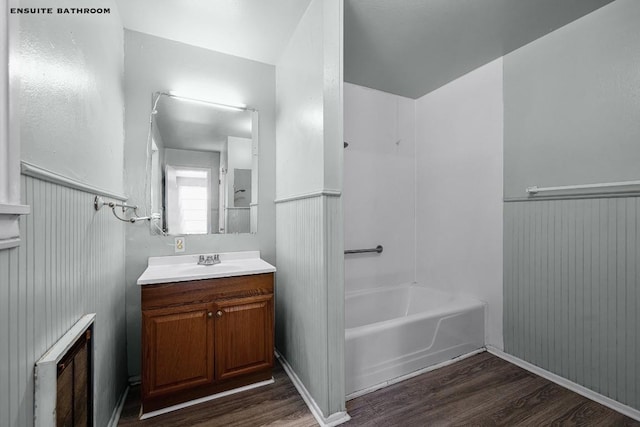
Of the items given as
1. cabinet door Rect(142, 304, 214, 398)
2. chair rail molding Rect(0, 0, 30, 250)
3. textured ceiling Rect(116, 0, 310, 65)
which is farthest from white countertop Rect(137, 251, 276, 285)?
textured ceiling Rect(116, 0, 310, 65)

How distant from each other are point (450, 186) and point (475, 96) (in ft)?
2.68

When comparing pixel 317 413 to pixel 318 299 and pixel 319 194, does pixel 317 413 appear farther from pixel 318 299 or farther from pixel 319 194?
pixel 319 194

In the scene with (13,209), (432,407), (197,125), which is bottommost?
(432,407)

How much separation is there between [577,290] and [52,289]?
108 inches

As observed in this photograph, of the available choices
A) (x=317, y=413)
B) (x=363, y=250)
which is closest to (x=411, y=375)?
(x=317, y=413)

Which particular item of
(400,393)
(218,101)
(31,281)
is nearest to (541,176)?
(400,393)

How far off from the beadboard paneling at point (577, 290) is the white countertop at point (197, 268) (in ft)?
6.20

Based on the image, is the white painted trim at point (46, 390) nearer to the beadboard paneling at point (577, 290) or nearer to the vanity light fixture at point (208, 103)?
the vanity light fixture at point (208, 103)

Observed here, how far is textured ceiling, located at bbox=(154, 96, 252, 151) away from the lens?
1.96 metres

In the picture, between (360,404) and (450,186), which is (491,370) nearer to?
(360,404)

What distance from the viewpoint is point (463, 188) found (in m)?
2.44

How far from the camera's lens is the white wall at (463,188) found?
2199mm

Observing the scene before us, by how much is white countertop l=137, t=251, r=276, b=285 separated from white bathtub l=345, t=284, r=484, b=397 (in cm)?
81

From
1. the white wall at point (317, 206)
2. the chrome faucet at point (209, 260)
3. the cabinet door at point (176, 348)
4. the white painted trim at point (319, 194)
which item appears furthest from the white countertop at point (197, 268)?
the white painted trim at point (319, 194)
